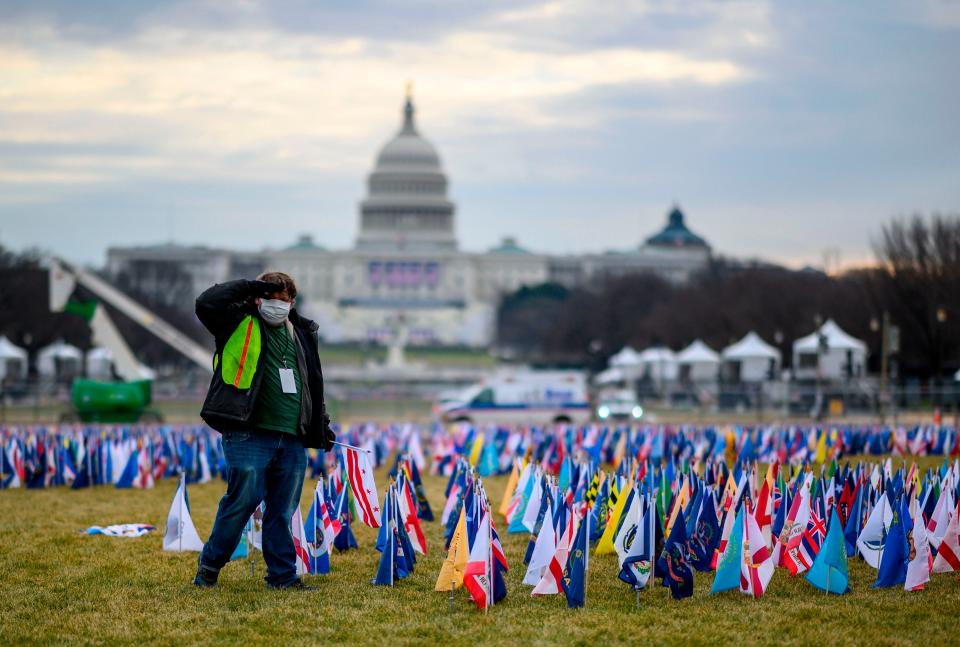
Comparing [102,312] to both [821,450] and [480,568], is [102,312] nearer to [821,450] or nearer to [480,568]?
[821,450]

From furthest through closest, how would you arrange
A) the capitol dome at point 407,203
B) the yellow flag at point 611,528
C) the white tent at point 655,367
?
the capitol dome at point 407,203 < the white tent at point 655,367 < the yellow flag at point 611,528

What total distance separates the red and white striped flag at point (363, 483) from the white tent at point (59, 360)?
48336mm

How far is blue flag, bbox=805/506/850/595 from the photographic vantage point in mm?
9742

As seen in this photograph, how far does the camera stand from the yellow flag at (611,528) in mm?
10956

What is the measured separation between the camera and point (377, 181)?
179000mm

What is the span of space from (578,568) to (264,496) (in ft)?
7.30

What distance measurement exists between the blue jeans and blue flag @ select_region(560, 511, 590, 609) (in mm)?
1908

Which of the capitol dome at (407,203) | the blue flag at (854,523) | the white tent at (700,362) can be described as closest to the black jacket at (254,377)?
the blue flag at (854,523)

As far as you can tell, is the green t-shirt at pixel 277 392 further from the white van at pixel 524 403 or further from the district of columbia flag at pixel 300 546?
the white van at pixel 524 403

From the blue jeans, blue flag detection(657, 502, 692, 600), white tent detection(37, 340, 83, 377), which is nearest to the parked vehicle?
blue flag detection(657, 502, 692, 600)

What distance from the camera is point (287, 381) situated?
9594 millimetres

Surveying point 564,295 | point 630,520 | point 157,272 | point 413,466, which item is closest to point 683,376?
point 413,466

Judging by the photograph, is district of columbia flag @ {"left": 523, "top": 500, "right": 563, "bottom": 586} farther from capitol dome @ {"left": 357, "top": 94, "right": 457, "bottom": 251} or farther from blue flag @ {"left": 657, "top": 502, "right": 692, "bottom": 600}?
capitol dome @ {"left": 357, "top": 94, "right": 457, "bottom": 251}

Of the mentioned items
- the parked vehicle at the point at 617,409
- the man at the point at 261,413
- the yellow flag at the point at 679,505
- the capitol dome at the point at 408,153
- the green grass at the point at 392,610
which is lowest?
the parked vehicle at the point at 617,409
